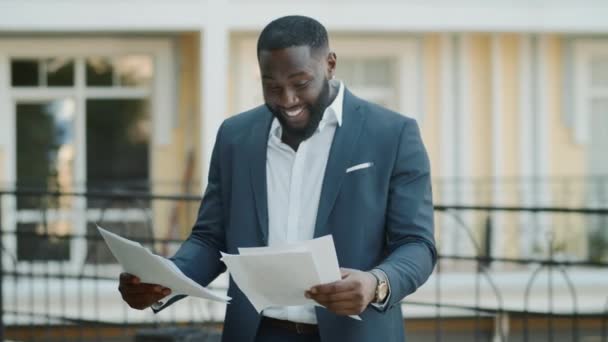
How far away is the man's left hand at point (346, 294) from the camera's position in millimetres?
2990

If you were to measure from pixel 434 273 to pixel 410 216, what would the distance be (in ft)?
31.8

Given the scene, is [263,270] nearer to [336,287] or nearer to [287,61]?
[336,287]

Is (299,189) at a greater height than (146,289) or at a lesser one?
greater

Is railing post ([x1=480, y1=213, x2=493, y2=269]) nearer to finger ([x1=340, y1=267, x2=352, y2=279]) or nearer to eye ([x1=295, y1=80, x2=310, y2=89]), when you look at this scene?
eye ([x1=295, y1=80, x2=310, y2=89])

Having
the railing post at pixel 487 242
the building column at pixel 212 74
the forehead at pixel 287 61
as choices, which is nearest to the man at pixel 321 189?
the forehead at pixel 287 61

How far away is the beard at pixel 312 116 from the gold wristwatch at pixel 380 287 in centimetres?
44

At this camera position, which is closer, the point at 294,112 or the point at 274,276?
the point at 274,276

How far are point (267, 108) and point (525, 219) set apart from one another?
10.4m

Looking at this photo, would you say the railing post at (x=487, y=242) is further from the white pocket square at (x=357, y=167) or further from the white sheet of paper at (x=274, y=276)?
the white sheet of paper at (x=274, y=276)

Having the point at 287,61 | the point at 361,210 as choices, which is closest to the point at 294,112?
the point at 287,61

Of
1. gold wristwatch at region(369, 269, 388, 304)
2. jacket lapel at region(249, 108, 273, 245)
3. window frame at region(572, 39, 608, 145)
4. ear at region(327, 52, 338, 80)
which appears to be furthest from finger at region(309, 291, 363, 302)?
window frame at region(572, 39, 608, 145)

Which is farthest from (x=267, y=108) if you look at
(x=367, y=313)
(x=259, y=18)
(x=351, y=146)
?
(x=259, y=18)

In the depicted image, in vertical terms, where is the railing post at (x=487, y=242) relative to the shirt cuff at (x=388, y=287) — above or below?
below

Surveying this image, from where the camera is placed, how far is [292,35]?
324 centimetres
